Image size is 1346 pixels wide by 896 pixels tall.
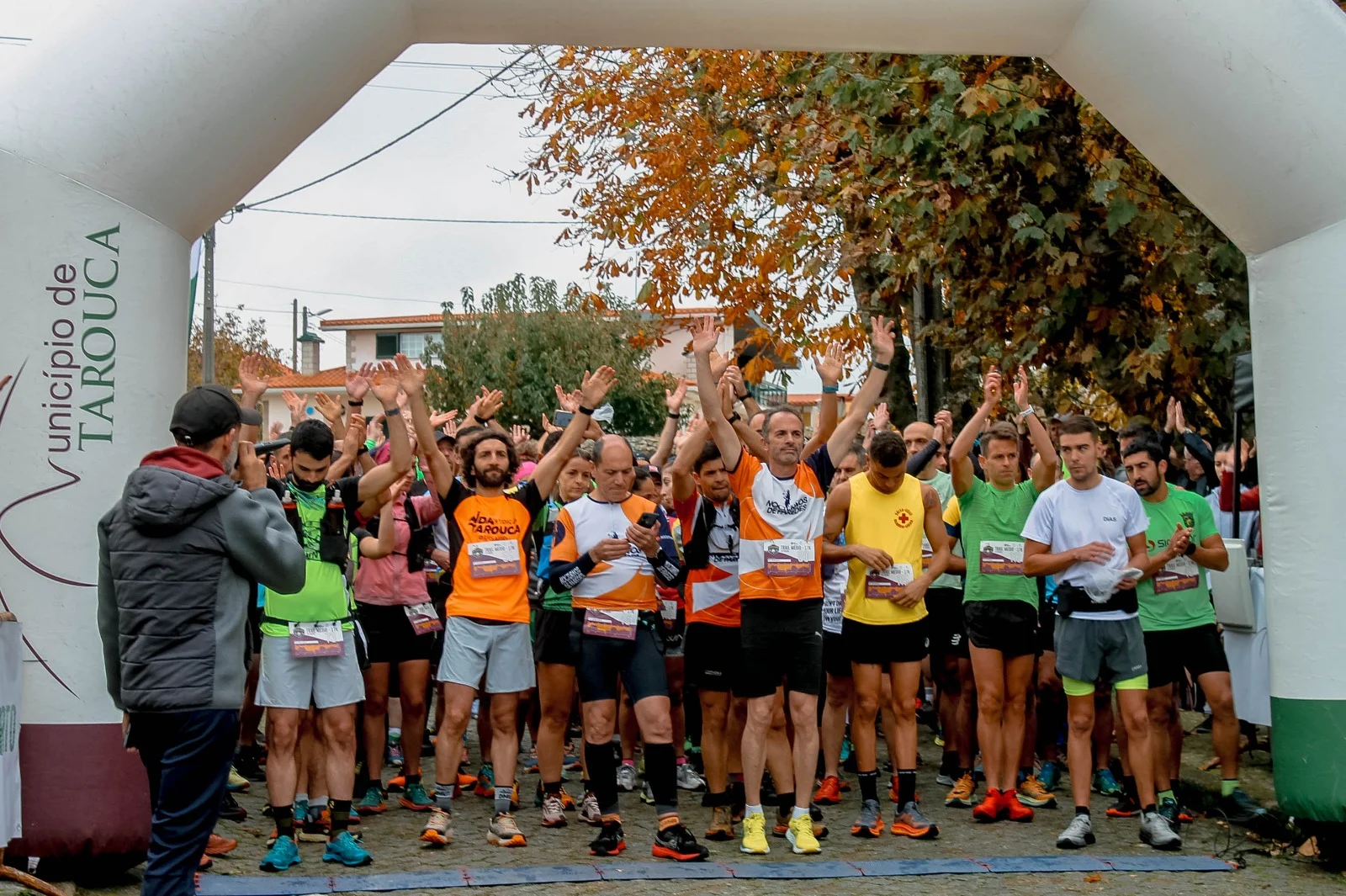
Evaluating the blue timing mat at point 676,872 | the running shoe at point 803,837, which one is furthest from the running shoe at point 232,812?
the running shoe at point 803,837

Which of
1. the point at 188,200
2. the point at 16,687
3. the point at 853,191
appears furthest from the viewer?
the point at 853,191

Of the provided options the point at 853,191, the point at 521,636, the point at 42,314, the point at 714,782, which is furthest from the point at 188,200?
the point at 853,191

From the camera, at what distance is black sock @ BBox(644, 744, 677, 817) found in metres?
6.94

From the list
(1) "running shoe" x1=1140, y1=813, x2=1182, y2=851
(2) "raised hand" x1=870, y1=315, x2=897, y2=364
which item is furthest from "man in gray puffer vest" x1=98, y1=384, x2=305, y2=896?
(1) "running shoe" x1=1140, y1=813, x2=1182, y2=851

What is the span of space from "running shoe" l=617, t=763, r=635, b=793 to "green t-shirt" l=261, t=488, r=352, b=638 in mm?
2516

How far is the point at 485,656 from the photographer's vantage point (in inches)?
291

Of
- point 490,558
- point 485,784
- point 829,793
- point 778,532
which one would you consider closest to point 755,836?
point 829,793

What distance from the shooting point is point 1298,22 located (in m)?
6.47

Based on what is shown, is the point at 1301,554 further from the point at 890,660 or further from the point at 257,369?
the point at 257,369

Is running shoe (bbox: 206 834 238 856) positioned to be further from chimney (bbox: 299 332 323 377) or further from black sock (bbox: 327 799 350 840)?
chimney (bbox: 299 332 323 377)

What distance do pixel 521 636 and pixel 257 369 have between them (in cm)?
192

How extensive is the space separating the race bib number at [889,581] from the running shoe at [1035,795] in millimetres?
1522

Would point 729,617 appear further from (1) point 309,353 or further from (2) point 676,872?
(1) point 309,353

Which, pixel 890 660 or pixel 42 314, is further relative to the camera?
pixel 890 660
